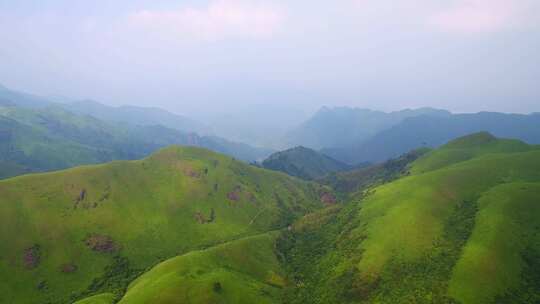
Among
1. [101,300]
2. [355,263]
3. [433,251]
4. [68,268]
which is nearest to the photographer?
[101,300]

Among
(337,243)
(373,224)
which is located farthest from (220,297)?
(373,224)

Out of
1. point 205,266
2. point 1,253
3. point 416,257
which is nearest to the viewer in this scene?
point 416,257

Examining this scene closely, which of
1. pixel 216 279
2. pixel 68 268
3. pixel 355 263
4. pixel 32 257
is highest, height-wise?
pixel 355 263

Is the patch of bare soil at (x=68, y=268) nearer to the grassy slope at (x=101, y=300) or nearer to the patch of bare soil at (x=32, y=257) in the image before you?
the patch of bare soil at (x=32, y=257)

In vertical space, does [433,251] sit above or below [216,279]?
above

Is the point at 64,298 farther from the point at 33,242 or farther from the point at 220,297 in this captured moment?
the point at 220,297

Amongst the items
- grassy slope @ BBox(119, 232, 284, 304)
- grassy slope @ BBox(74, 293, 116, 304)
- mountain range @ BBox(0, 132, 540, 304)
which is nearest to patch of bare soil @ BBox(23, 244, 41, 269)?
Answer: mountain range @ BBox(0, 132, 540, 304)

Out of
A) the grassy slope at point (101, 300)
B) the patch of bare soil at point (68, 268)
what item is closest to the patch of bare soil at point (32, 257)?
the patch of bare soil at point (68, 268)

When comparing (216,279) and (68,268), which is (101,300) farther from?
(68,268)

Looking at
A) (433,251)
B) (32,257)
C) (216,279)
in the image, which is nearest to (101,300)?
(216,279)
